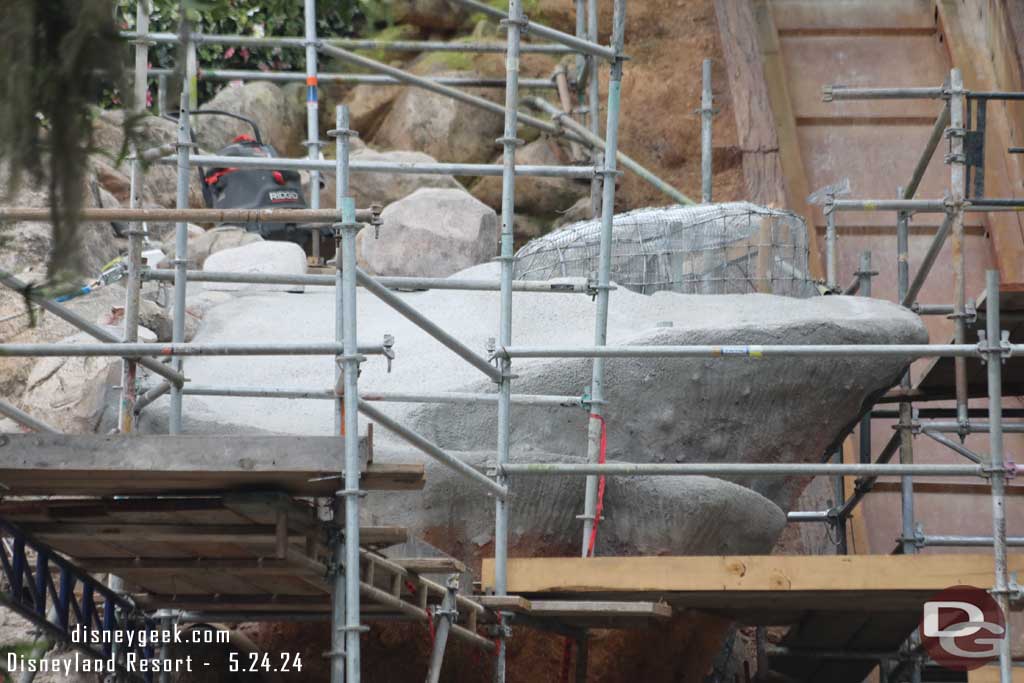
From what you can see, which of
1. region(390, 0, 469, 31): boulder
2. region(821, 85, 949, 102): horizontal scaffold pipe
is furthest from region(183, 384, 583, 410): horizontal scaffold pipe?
region(390, 0, 469, 31): boulder

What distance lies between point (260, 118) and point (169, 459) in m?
8.49

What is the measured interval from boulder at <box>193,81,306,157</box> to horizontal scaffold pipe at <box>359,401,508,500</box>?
6571 mm

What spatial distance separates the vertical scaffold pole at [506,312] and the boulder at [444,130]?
5.76m

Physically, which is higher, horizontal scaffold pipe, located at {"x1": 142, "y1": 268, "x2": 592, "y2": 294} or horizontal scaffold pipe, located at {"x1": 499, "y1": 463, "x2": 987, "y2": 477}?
horizontal scaffold pipe, located at {"x1": 142, "y1": 268, "x2": 592, "y2": 294}

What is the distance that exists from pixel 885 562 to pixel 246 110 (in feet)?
25.4

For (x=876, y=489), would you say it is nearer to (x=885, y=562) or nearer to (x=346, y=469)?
(x=885, y=562)

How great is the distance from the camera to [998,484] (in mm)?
6410

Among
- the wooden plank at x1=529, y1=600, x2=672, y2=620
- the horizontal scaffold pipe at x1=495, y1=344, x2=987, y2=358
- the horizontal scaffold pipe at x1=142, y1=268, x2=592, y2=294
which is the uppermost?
the horizontal scaffold pipe at x1=142, y1=268, x2=592, y2=294

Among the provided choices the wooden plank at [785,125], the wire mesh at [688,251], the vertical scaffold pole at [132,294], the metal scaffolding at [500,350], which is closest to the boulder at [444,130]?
the wooden plank at [785,125]

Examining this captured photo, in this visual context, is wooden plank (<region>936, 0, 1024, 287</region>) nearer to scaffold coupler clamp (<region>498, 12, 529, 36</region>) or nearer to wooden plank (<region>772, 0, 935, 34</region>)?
wooden plank (<region>772, 0, 935, 34</region>)

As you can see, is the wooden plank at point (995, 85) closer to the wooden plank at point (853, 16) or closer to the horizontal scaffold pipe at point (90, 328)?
the wooden plank at point (853, 16)

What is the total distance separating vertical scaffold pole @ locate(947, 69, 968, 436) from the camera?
7781 mm

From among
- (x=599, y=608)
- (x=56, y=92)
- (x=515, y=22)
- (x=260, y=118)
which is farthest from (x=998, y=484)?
(x=260, y=118)

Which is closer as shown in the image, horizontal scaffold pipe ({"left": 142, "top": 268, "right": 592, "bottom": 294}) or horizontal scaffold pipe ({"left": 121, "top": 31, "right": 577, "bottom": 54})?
horizontal scaffold pipe ({"left": 142, "top": 268, "right": 592, "bottom": 294})
